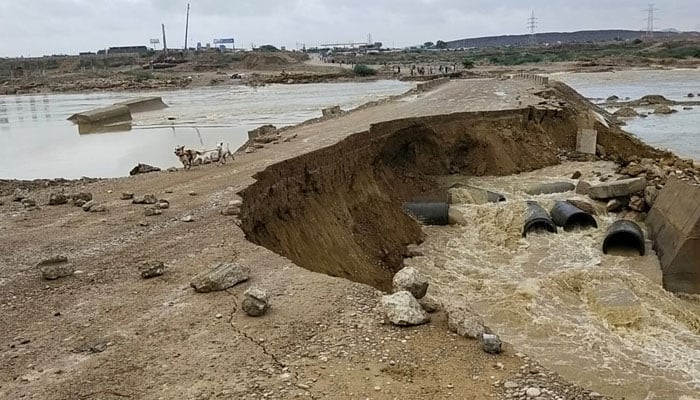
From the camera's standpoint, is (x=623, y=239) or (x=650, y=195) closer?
(x=623, y=239)

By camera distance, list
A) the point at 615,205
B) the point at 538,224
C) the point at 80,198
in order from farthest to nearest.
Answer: the point at 615,205, the point at 538,224, the point at 80,198

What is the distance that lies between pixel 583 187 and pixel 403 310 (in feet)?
47.2

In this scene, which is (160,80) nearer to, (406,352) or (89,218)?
(89,218)

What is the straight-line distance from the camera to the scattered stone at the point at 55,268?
9039mm

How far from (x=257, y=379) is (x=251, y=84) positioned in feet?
243

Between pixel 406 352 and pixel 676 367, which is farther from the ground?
pixel 406 352

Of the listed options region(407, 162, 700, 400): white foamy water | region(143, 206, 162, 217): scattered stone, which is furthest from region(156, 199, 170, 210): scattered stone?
region(407, 162, 700, 400): white foamy water

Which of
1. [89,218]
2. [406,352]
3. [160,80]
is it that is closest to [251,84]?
[160,80]

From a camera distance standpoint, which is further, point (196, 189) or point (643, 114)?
point (643, 114)

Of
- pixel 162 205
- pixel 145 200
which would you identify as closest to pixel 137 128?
pixel 145 200

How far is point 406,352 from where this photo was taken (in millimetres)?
6719

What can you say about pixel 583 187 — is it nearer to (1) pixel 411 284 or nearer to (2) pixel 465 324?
(1) pixel 411 284

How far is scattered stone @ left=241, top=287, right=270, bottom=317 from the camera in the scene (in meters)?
7.57

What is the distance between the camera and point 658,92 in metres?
54.6
